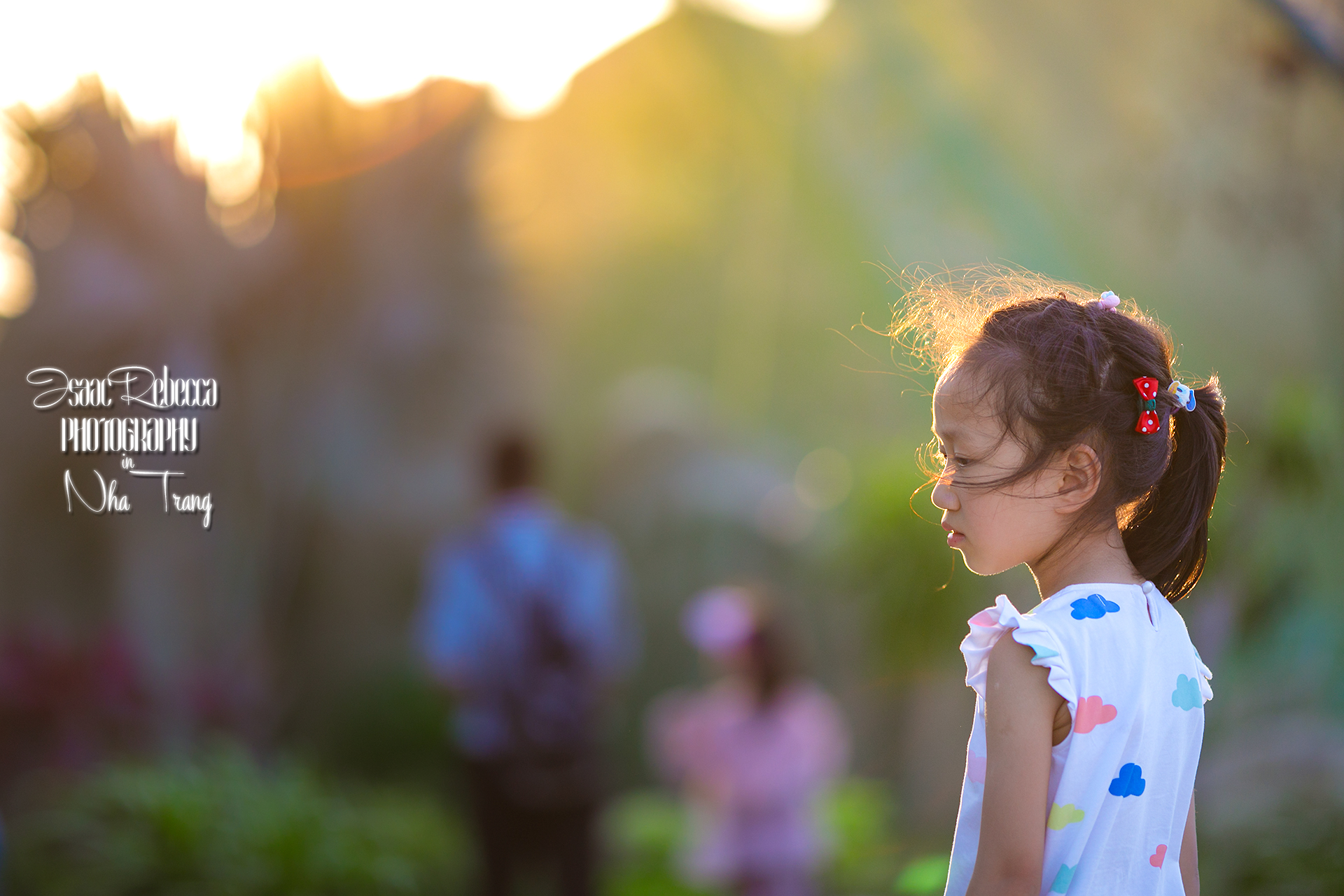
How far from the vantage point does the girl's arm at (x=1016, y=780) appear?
92 centimetres

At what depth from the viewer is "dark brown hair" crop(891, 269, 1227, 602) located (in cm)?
104

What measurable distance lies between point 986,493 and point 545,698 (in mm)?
2429

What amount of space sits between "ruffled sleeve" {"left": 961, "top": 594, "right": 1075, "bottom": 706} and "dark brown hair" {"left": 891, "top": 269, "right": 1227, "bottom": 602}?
5.9 inches

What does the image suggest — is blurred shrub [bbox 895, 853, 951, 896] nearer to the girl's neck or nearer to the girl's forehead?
the girl's neck

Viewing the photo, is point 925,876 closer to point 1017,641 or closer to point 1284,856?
point 1284,856

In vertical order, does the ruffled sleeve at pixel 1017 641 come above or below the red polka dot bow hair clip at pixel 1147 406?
below

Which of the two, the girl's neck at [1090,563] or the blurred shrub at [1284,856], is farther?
the blurred shrub at [1284,856]

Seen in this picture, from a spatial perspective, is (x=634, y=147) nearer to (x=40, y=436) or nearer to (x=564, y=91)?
(x=564, y=91)

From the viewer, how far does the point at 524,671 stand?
10.6 ft

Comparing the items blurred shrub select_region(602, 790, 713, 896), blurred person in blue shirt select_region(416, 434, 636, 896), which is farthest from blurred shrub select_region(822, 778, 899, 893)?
blurred person in blue shirt select_region(416, 434, 636, 896)

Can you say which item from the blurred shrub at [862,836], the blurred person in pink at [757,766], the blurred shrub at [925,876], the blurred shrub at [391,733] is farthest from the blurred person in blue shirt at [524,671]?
the blurred shrub at [391,733]

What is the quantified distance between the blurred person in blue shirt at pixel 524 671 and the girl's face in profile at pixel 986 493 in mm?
2376

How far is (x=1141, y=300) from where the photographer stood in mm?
4660

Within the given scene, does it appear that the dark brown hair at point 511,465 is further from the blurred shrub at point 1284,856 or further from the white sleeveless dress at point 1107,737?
the blurred shrub at point 1284,856
